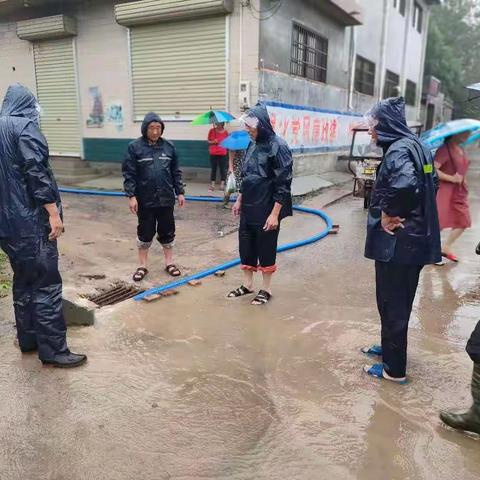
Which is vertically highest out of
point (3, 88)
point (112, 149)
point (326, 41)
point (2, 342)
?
point (326, 41)

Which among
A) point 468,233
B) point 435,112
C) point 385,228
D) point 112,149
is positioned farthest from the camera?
point 435,112

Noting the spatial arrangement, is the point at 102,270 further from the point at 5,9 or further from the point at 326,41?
the point at 5,9

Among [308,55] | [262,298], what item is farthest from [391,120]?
[308,55]

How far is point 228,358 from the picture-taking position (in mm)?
3525

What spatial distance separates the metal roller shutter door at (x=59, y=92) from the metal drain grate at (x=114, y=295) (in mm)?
10442

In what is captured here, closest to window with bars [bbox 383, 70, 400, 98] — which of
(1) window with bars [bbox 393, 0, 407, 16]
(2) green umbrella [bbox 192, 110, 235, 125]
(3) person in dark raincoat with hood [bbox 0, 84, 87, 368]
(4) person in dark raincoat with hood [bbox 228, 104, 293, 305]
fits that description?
(1) window with bars [bbox 393, 0, 407, 16]

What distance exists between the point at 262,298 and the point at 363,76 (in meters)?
14.8

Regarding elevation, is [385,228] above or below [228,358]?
above

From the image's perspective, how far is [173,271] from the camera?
5406 millimetres

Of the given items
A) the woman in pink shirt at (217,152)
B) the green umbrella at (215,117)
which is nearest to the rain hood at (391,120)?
the green umbrella at (215,117)

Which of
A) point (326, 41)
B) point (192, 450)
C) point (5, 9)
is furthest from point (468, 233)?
point (5, 9)

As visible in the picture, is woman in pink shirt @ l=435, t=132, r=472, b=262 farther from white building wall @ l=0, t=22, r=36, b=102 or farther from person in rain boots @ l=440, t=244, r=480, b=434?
white building wall @ l=0, t=22, r=36, b=102

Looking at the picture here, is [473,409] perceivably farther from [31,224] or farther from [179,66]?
[179,66]

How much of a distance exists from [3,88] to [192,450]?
1574cm
